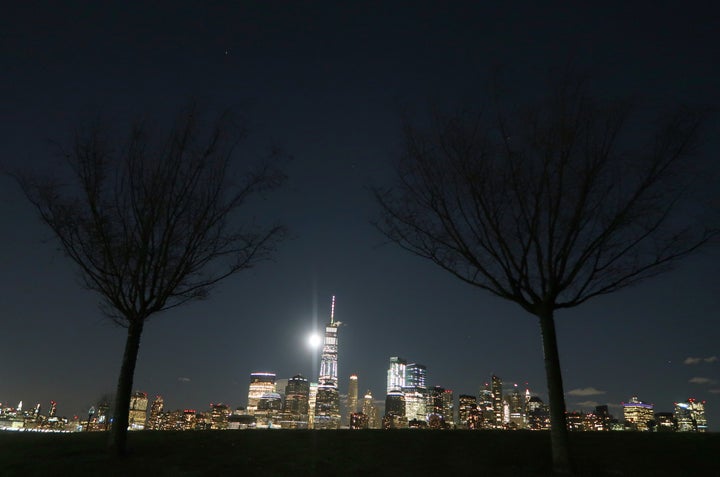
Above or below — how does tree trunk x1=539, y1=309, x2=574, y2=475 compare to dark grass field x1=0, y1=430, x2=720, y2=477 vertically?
above

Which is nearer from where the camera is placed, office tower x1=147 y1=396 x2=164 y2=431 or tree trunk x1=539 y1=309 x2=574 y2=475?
tree trunk x1=539 y1=309 x2=574 y2=475

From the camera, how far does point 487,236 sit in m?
11.0

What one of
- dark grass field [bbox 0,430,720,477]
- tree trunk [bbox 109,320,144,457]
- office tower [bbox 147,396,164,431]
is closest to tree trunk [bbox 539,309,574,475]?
dark grass field [bbox 0,430,720,477]

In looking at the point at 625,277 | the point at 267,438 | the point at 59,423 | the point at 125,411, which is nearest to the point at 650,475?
the point at 625,277

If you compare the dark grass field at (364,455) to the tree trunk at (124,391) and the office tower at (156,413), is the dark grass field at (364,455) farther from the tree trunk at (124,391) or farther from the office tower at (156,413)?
the office tower at (156,413)

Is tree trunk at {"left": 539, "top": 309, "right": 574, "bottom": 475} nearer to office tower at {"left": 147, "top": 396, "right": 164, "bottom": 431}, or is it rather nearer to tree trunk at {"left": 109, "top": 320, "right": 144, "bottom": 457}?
tree trunk at {"left": 109, "top": 320, "right": 144, "bottom": 457}

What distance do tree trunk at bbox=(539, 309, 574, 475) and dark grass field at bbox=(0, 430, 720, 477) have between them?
1.13ft

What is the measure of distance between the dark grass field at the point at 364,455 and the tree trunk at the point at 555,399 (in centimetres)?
34

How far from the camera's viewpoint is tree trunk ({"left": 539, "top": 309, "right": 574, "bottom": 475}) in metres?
8.99

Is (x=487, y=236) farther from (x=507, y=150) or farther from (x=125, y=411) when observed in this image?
(x=125, y=411)

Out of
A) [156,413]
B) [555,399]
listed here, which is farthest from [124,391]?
[156,413]

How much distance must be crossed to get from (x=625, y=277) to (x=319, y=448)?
8.28 m

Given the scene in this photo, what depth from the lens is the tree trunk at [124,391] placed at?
11.0 m

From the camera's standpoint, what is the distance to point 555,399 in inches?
375
